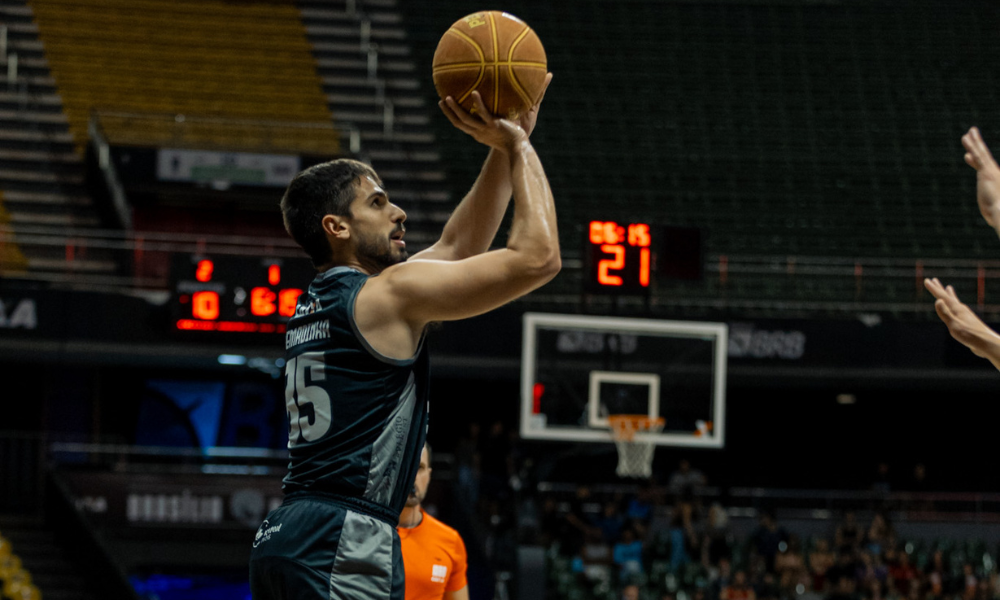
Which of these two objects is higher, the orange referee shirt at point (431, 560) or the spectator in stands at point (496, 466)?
the spectator in stands at point (496, 466)

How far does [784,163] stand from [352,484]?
17929mm

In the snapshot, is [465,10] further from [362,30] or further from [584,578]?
[584,578]

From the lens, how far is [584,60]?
21656 millimetres

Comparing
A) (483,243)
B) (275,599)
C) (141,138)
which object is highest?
(141,138)

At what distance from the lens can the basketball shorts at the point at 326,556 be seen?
2.91 m

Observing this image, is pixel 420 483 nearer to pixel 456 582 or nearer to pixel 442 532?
pixel 442 532

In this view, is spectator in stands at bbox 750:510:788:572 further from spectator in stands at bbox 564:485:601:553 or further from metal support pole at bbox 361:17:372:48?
metal support pole at bbox 361:17:372:48

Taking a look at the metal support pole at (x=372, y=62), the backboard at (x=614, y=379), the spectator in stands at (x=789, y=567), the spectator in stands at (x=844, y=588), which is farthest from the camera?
the metal support pole at (x=372, y=62)

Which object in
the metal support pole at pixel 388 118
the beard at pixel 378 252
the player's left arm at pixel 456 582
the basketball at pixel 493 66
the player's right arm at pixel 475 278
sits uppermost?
the metal support pole at pixel 388 118

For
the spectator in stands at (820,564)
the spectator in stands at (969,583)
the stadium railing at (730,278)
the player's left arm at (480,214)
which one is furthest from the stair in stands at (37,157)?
the player's left arm at (480,214)

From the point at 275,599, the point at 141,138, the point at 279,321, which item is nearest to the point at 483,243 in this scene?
the point at 275,599

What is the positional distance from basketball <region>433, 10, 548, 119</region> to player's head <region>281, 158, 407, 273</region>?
405 mm

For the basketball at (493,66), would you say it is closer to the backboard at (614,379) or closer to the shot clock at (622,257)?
the shot clock at (622,257)

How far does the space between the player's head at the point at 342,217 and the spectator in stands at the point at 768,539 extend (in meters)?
13.2
